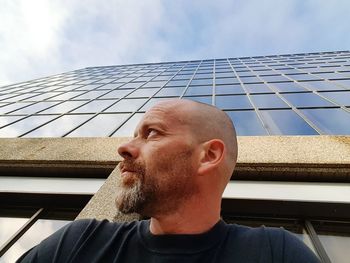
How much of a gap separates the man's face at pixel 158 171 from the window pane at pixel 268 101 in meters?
5.80

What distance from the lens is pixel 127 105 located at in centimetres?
945

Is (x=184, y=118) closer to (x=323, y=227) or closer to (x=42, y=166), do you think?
(x=323, y=227)

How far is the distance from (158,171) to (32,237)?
2590 mm

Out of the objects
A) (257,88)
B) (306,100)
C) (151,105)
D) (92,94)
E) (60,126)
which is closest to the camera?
(60,126)

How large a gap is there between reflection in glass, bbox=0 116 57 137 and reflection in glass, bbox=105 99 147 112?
5.92 ft

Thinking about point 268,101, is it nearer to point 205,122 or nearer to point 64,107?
point 205,122

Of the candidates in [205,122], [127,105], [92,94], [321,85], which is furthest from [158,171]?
[92,94]

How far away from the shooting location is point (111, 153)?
4922 mm

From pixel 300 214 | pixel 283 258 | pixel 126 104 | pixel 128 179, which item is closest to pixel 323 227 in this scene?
pixel 300 214

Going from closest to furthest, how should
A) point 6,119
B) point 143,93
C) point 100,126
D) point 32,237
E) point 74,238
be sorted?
point 74,238
point 32,237
point 100,126
point 6,119
point 143,93

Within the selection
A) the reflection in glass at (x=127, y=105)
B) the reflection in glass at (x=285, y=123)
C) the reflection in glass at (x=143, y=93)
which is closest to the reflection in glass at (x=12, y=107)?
the reflection in glass at (x=127, y=105)

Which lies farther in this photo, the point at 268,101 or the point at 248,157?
the point at 268,101

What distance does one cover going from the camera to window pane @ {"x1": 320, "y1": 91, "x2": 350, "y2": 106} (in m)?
7.57

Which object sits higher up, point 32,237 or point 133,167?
point 133,167
